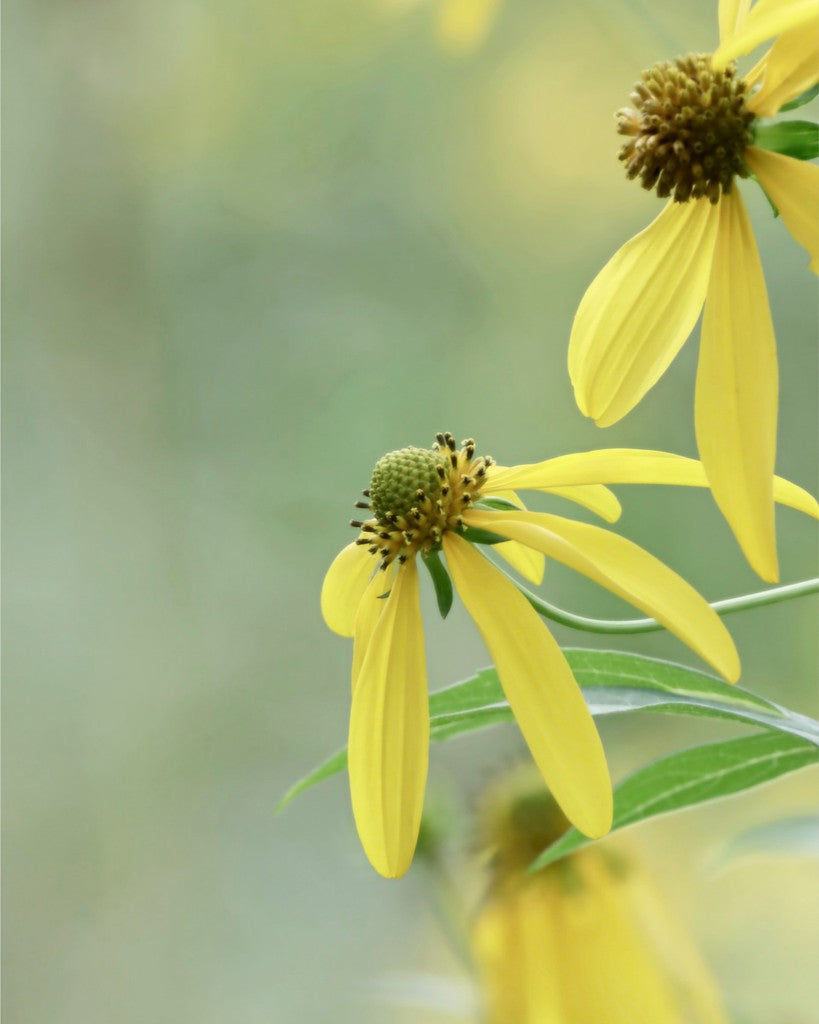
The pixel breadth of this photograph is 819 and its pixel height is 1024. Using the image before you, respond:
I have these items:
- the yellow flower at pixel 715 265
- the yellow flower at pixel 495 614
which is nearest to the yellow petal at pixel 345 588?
the yellow flower at pixel 495 614

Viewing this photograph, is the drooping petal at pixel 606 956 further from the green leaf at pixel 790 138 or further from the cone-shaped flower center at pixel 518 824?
the green leaf at pixel 790 138

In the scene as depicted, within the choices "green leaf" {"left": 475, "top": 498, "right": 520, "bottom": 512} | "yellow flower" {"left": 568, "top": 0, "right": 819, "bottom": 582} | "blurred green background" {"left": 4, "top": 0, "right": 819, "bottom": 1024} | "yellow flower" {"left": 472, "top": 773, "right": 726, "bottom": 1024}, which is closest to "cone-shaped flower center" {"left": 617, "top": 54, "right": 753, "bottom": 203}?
"yellow flower" {"left": 568, "top": 0, "right": 819, "bottom": 582}

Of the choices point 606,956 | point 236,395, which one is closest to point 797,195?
point 606,956

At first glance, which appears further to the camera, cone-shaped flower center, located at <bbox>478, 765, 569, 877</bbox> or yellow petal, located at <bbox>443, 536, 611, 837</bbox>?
cone-shaped flower center, located at <bbox>478, 765, 569, 877</bbox>

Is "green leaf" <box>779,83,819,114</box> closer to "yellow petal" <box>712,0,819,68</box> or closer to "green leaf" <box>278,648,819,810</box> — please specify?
"yellow petal" <box>712,0,819,68</box>

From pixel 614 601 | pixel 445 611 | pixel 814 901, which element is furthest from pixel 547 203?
pixel 445 611

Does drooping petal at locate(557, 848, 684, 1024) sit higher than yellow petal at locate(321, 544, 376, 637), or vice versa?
yellow petal at locate(321, 544, 376, 637)
